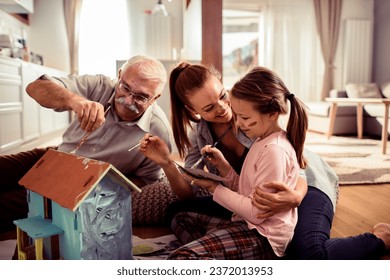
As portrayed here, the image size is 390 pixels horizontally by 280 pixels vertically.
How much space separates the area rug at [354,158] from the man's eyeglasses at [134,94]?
1.00m

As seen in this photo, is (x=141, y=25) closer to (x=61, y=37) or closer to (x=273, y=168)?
(x=61, y=37)

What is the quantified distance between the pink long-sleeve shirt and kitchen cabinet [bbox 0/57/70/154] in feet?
5.15

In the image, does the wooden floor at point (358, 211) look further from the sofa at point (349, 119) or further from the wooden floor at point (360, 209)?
the sofa at point (349, 119)

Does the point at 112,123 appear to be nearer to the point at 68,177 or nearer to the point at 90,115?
the point at 90,115

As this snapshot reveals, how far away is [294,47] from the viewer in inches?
187

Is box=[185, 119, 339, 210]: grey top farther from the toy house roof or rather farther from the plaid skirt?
the toy house roof

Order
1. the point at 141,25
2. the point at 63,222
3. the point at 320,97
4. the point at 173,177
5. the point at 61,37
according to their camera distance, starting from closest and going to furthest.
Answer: the point at 63,222
the point at 173,177
the point at 61,37
the point at 141,25
the point at 320,97

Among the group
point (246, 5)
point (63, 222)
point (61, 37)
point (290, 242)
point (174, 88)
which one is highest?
point (246, 5)

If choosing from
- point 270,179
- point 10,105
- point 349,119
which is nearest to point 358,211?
point 270,179

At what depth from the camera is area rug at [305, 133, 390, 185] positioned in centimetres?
167
